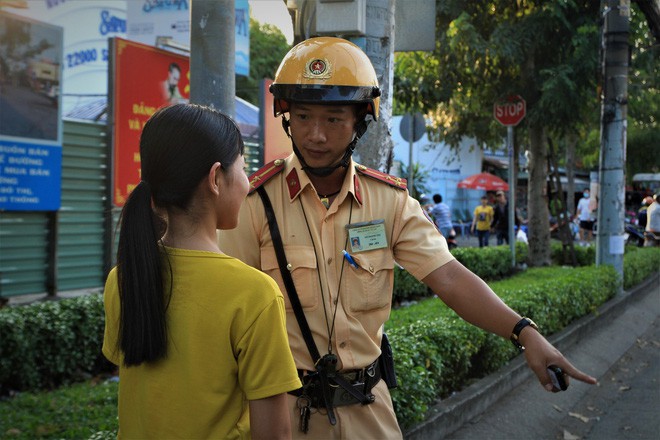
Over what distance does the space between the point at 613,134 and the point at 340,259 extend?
10076 millimetres

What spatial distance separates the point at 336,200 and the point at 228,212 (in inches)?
27.3

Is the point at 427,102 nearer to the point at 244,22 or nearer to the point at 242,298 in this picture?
the point at 244,22

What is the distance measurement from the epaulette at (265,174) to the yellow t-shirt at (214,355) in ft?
2.49

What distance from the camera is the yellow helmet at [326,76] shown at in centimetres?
259

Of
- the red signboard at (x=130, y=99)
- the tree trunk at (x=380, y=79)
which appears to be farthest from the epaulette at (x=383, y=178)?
the red signboard at (x=130, y=99)

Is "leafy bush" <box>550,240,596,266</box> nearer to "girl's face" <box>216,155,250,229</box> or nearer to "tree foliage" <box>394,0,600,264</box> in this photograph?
"tree foliage" <box>394,0,600,264</box>

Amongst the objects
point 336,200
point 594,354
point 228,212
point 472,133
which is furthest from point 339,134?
point 472,133

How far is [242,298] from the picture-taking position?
1.78 metres

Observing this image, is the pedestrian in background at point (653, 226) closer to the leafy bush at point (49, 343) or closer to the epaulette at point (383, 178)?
the leafy bush at point (49, 343)

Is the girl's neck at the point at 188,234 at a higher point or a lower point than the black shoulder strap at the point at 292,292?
higher

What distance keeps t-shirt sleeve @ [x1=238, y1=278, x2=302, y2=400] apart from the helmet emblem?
38.3 inches

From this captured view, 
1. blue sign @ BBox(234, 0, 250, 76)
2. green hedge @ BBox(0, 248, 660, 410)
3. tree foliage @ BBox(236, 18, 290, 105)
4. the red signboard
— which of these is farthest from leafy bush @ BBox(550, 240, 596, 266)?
tree foliage @ BBox(236, 18, 290, 105)

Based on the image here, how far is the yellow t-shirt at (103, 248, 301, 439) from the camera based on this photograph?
1.78 meters

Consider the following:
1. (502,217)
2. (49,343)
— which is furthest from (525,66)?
(49,343)
